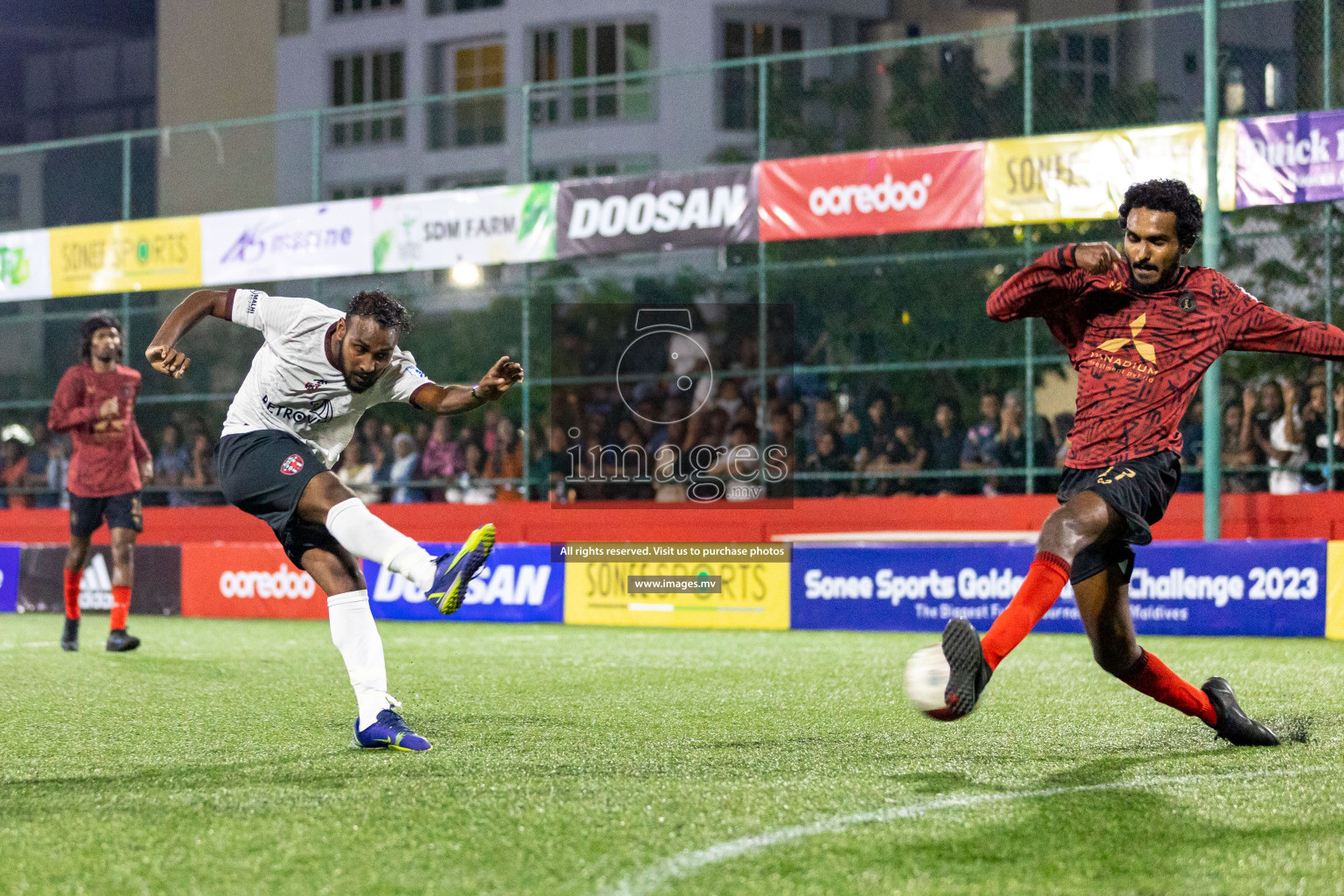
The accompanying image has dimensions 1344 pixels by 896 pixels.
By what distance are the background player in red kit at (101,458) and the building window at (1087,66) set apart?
11845 millimetres

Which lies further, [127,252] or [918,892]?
[127,252]

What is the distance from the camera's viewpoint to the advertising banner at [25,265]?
66.2 feet

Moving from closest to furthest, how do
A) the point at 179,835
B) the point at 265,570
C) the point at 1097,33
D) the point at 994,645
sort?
the point at 179,835, the point at 994,645, the point at 265,570, the point at 1097,33

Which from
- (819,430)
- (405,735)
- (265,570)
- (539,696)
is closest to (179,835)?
(405,735)

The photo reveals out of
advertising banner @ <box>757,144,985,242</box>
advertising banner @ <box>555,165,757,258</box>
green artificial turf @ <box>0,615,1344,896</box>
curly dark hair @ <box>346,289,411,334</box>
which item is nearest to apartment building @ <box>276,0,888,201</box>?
advertising banner @ <box>555,165,757,258</box>

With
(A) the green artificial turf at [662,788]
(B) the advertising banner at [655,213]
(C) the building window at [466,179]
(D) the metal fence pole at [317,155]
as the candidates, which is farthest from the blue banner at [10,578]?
(C) the building window at [466,179]

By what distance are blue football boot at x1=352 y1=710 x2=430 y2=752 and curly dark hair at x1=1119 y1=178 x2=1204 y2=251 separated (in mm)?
3270

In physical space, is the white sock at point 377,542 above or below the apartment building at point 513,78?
below

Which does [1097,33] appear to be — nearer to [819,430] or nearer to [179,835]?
[819,430]

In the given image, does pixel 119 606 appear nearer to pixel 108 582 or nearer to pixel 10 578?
pixel 108 582

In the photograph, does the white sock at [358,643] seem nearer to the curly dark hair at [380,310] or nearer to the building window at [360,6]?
the curly dark hair at [380,310]

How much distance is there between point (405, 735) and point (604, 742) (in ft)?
2.60

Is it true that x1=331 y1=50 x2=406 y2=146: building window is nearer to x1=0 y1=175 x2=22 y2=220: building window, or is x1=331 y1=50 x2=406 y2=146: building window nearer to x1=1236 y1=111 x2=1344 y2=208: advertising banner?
x1=0 y1=175 x2=22 y2=220: building window

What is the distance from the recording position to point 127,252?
19.6 m
